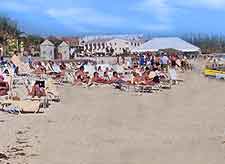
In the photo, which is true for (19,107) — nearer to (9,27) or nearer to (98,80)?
(98,80)

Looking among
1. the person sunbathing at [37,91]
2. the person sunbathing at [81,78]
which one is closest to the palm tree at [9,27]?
the person sunbathing at [81,78]

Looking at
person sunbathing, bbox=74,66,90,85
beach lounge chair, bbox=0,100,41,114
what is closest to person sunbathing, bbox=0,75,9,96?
beach lounge chair, bbox=0,100,41,114

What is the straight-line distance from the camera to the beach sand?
6762 mm

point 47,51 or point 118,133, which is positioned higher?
point 47,51

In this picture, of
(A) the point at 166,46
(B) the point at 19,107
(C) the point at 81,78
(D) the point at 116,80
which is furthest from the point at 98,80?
(A) the point at 166,46

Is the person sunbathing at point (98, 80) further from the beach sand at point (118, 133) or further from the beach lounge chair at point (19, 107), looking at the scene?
the beach lounge chair at point (19, 107)

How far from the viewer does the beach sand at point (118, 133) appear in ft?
22.2

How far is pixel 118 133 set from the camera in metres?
8.56

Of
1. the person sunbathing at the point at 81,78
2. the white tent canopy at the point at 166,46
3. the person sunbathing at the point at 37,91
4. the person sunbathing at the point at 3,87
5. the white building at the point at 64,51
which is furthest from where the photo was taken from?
the white building at the point at 64,51

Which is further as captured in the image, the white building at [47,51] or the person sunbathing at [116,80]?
the white building at [47,51]

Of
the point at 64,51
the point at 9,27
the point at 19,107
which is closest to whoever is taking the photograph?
the point at 19,107

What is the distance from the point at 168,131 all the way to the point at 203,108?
3691 millimetres

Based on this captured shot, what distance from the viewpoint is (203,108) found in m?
12.3

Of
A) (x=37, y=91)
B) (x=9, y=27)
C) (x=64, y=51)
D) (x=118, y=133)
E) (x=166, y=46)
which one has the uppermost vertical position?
(x=9, y=27)
